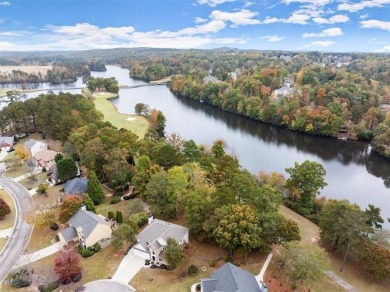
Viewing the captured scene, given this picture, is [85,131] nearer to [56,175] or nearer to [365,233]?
[56,175]

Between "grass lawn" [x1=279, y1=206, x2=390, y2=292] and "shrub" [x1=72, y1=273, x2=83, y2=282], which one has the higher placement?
"shrub" [x1=72, y1=273, x2=83, y2=282]

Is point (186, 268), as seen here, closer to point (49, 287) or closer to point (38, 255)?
point (49, 287)

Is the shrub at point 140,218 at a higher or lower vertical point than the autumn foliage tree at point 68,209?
lower

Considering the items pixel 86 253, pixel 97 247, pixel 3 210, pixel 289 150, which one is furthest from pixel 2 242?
pixel 289 150

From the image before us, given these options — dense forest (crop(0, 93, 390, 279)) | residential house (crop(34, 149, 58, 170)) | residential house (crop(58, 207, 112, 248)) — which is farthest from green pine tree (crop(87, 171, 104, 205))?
residential house (crop(34, 149, 58, 170))

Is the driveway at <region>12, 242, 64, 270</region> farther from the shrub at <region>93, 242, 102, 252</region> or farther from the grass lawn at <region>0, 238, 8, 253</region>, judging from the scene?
the shrub at <region>93, 242, 102, 252</region>

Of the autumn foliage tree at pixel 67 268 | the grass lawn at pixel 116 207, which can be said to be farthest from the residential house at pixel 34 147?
the autumn foliage tree at pixel 67 268

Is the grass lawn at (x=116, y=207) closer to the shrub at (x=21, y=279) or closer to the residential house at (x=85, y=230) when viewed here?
the residential house at (x=85, y=230)
